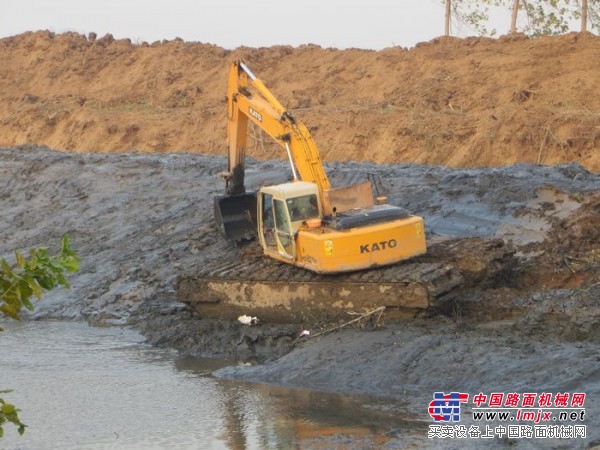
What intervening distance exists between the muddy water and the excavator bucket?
282cm

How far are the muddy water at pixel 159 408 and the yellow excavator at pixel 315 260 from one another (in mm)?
1037

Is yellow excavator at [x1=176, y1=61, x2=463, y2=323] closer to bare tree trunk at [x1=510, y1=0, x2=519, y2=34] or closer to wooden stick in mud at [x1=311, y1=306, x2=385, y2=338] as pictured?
wooden stick in mud at [x1=311, y1=306, x2=385, y2=338]

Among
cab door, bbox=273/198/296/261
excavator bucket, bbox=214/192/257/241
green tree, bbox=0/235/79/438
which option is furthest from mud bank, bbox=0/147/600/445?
green tree, bbox=0/235/79/438

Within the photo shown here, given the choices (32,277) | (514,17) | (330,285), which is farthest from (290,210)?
(514,17)

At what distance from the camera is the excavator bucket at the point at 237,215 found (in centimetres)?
1700

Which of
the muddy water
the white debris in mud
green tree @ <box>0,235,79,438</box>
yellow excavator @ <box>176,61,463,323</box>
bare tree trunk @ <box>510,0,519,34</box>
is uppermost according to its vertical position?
bare tree trunk @ <box>510,0,519,34</box>

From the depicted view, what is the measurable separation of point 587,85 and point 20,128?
1986 centimetres

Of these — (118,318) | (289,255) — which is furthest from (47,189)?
(289,255)

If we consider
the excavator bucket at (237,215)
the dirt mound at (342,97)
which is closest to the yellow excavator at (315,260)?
the excavator bucket at (237,215)

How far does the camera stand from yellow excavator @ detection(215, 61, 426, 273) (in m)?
13.2

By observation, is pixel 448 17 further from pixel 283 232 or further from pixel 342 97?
pixel 283 232

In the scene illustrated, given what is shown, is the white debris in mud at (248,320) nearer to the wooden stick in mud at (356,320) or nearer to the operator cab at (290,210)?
the operator cab at (290,210)

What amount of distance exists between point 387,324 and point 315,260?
1206 millimetres

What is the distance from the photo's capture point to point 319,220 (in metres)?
13.6
